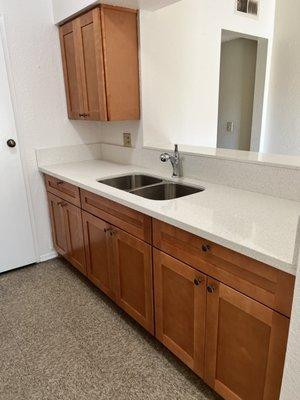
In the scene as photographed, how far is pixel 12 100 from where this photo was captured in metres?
2.42

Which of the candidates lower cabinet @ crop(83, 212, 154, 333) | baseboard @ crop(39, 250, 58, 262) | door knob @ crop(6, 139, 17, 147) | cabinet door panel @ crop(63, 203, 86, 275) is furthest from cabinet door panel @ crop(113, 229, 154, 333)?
door knob @ crop(6, 139, 17, 147)

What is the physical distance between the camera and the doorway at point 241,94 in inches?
138

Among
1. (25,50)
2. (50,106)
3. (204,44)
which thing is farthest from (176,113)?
(25,50)

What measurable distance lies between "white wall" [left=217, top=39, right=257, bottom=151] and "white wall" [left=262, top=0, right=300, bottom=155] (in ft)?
1.27

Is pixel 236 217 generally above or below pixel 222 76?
below

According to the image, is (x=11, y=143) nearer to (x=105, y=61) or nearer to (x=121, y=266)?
(x=105, y=61)

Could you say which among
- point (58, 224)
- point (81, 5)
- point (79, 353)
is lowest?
point (79, 353)

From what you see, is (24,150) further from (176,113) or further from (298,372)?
(298,372)

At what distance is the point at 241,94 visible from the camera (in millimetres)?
3795

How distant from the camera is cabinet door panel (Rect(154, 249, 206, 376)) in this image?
4.45ft

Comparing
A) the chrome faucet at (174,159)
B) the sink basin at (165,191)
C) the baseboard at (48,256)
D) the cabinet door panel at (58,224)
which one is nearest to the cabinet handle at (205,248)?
the sink basin at (165,191)

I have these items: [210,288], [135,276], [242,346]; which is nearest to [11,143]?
[135,276]

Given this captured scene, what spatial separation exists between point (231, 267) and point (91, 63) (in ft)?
5.86

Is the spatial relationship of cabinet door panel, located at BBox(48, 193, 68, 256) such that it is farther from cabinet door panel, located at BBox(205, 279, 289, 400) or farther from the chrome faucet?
cabinet door panel, located at BBox(205, 279, 289, 400)
